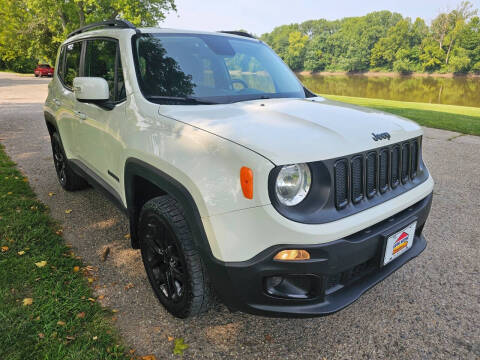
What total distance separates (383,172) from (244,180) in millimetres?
941

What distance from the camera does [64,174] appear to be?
4598 mm

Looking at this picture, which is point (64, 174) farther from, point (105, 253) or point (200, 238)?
point (200, 238)

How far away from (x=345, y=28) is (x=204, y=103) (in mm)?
115665

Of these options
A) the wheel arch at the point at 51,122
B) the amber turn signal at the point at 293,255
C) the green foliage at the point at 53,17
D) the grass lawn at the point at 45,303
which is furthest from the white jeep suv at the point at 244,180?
the green foliage at the point at 53,17

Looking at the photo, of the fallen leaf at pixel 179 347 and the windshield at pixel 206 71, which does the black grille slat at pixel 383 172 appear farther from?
the fallen leaf at pixel 179 347

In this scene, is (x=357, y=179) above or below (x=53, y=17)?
below

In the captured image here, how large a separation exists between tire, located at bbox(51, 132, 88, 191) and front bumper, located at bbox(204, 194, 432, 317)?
3250 mm

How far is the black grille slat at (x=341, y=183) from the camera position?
5.93ft

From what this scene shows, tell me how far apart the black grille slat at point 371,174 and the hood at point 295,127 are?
75mm

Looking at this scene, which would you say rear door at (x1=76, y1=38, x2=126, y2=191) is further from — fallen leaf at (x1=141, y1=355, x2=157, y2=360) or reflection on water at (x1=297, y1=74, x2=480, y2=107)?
reflection on water at (x1=297, y1=74, x2=480, y2=107)

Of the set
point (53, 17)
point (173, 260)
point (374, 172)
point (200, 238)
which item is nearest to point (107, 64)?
point (173, 260)

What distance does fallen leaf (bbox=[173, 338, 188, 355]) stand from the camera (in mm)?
2113

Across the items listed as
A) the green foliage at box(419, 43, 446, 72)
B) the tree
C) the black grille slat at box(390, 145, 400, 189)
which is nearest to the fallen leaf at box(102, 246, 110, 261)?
the black grille slat at box(390, 145, 400, 189)

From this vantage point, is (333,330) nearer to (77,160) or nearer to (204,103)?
(204,103)
